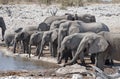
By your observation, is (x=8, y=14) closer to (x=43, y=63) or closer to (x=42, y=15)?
(x=42, y=15)

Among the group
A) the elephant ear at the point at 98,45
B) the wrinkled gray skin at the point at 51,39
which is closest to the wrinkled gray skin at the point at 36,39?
the wrinkled gray skin at the point at 51,39

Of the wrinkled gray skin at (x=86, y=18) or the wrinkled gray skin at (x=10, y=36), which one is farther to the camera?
the wrinkled gray skin at (x=86, y=18)

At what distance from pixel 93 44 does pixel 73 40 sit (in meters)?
1.73

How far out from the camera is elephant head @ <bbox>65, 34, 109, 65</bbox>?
16016mm

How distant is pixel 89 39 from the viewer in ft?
54.7

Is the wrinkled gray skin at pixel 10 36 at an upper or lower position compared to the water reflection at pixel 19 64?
lower

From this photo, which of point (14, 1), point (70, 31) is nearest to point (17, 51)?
point (70, 31)

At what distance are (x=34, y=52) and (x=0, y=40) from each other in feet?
22.1

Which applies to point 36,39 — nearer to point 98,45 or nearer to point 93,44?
point 93,44

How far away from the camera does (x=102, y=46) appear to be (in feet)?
52.5

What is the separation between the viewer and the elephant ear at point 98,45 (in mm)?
15945

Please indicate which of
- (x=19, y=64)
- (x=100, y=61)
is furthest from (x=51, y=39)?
(x=100, y=61)

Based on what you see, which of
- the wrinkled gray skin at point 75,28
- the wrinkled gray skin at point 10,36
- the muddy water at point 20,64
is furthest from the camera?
the wrinkled gray skin at point 10,36

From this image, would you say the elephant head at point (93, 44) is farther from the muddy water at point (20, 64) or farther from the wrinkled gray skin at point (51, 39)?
the wrinkled gray skin at point (51, 39)
